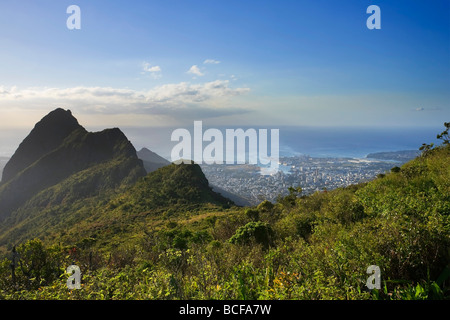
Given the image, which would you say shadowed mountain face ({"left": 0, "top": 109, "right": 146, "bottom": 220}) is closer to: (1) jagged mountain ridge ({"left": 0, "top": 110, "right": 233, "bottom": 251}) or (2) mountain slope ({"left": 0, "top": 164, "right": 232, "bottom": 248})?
(1) jagged mountain ridge ({"left": 0, "top": 110, "right": 233, "bottom": 251})

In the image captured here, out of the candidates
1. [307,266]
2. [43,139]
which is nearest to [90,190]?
[43,139]

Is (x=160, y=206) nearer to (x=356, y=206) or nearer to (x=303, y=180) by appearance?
(x=303, y=180)

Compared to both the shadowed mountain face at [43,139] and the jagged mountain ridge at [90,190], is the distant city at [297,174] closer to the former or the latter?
the jagged mountain ridge at [90,190]

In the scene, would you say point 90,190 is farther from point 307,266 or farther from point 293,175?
point 307,266

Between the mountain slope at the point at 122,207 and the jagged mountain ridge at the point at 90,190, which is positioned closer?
the mountain slope at the point at 122,207

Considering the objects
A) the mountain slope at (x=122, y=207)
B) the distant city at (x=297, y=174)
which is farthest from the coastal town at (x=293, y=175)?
the mountain slope at (x=122, y=207)

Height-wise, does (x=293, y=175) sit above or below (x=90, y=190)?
above

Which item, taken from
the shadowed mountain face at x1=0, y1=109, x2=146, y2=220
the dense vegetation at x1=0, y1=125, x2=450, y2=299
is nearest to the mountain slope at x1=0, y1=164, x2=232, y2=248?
the shadowed mountain face at x1=0, y1=109, x2=146, y2=220
